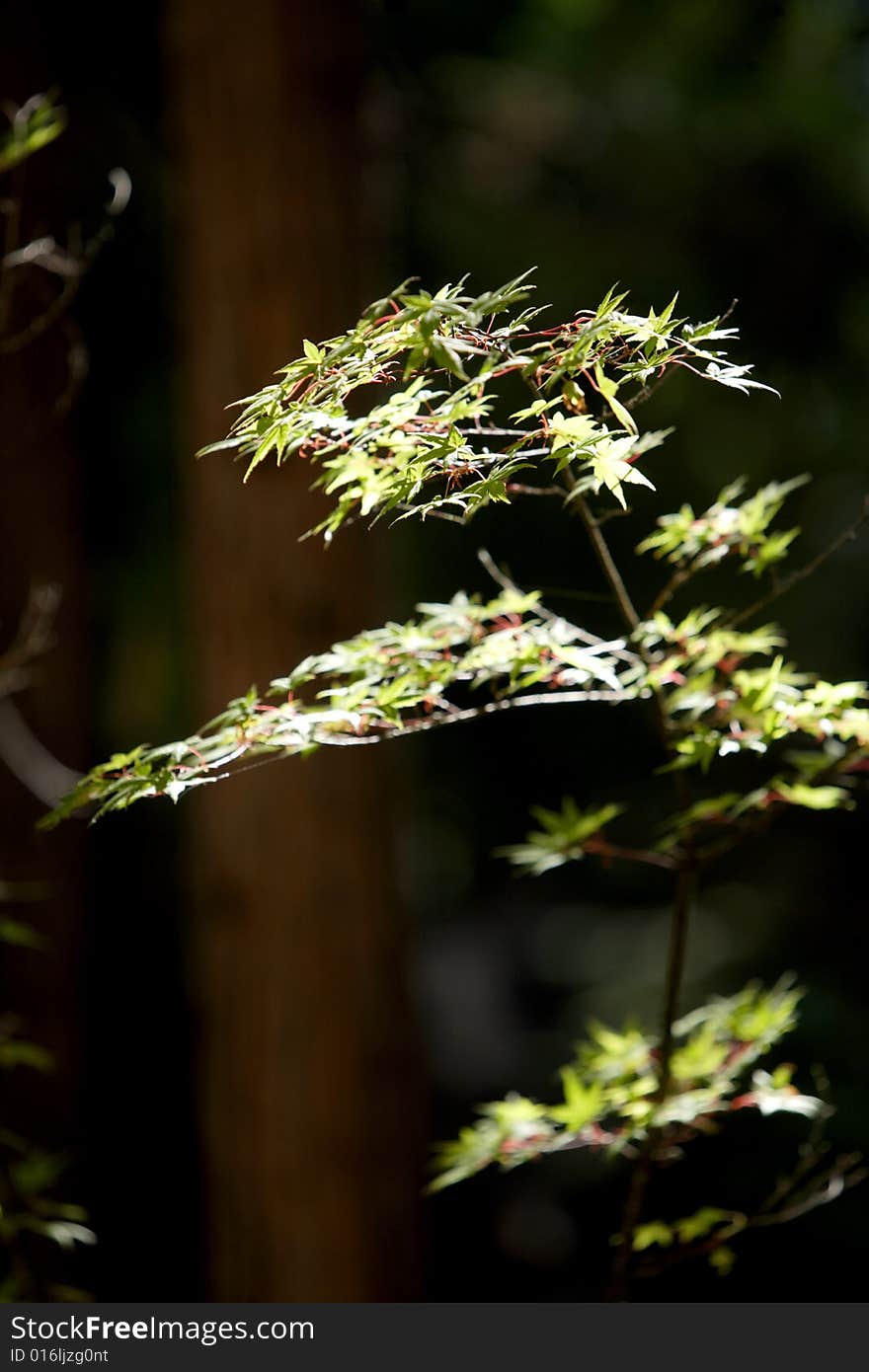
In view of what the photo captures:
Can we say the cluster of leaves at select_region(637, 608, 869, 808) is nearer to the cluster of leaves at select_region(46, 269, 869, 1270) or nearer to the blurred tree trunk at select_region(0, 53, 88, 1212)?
the cluster of leaves at select_region(46, 269, 869, 1270)

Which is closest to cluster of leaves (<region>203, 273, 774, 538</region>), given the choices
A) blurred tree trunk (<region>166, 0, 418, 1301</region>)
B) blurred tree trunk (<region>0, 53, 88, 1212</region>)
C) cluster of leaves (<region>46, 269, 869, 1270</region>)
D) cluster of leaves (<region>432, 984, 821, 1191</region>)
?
cluster of leaves (<region>46, 269, 869, 1270</region>)

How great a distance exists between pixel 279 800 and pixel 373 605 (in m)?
0.42

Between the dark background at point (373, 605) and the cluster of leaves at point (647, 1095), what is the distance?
0.95 meters

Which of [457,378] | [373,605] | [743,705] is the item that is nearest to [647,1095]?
[743,705]

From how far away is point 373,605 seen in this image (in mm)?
2312

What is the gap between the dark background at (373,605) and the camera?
86.1 inches

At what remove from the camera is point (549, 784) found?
376 centimetres

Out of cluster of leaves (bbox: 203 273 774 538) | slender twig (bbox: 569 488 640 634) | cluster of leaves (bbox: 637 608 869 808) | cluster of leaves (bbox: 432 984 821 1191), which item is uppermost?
cluster of leaves (bbox: 203 273 774 538)

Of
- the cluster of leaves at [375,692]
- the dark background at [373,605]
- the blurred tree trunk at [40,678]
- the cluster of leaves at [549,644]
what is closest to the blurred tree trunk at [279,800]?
the dark background at [373,605]

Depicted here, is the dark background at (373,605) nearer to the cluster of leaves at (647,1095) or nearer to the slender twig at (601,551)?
the cluster of leaves at (647,1095)

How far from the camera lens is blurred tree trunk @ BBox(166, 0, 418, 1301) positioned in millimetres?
2158

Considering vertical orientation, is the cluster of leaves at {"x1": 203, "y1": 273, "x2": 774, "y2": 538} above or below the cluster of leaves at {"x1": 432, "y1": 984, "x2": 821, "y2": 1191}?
above

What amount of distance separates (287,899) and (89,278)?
197 cm

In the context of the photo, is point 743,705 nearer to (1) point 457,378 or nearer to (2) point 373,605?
(1) point 457,378
